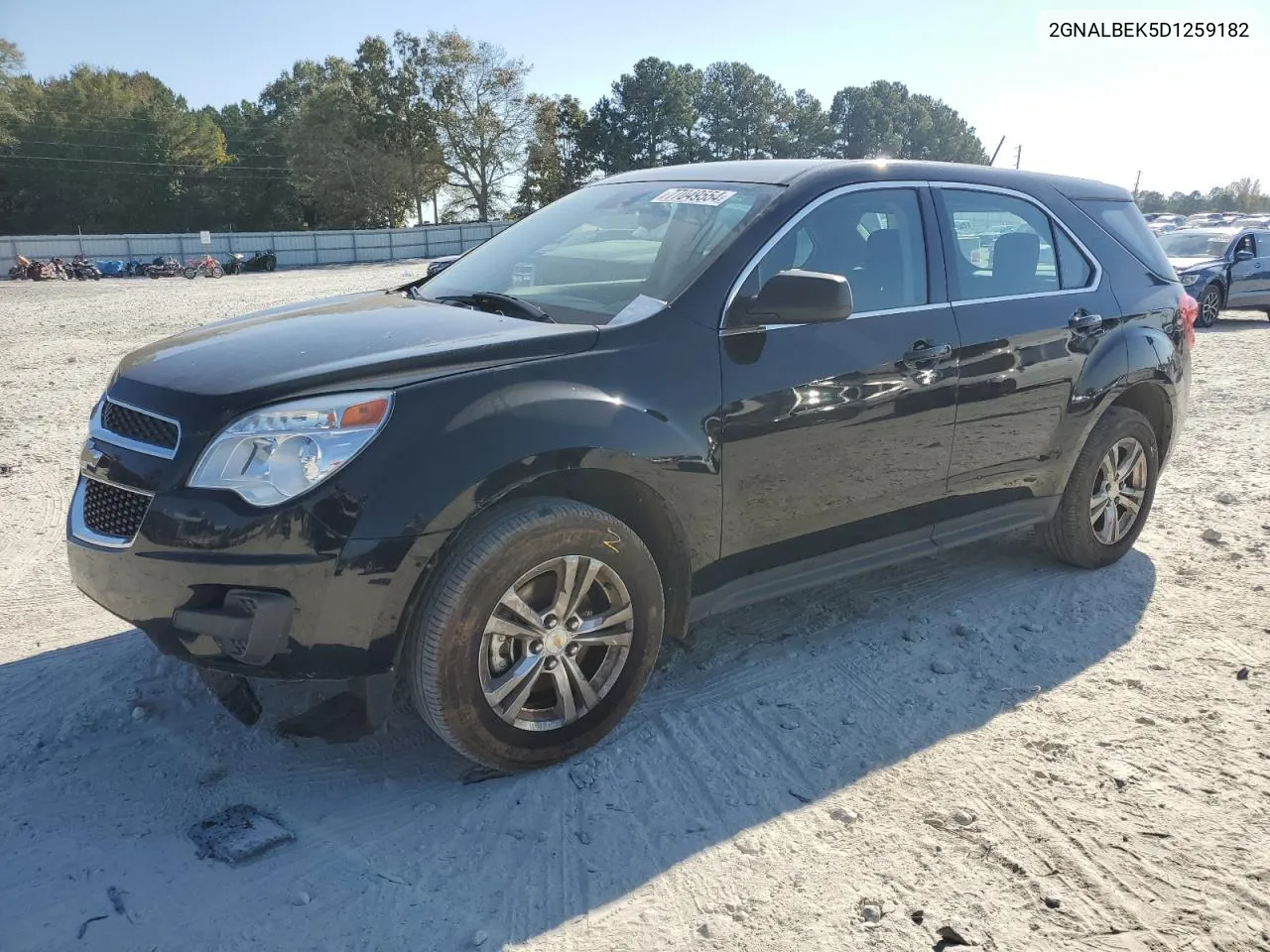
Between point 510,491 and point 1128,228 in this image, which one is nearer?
point 510,491

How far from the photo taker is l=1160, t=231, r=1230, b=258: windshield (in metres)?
16.4

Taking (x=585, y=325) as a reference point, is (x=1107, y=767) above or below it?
below

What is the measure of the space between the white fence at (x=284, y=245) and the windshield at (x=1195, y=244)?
25364mm

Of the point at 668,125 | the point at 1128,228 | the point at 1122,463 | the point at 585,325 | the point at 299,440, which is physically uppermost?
the point at 668,125

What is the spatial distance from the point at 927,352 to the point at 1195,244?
15814 mm

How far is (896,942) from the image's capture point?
2.48 metres

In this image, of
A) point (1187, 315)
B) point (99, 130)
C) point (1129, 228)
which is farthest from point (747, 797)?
point (99, 130)

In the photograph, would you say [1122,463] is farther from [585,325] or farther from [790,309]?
[585,325]

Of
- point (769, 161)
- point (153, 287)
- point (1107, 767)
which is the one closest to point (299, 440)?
point (769, 161)

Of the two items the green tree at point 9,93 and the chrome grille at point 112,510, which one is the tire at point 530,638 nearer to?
the chrome grille at point 112,510

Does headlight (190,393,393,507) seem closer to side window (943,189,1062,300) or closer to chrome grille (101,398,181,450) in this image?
chrome grille (101,398,181,450)

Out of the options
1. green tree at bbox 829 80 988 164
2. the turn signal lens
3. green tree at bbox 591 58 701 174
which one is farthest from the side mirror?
green tree at bbox 829 80 988 164

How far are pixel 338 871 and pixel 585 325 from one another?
1.83m

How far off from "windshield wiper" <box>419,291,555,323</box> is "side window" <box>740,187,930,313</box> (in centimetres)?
83
